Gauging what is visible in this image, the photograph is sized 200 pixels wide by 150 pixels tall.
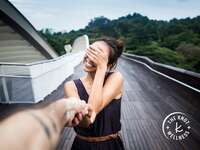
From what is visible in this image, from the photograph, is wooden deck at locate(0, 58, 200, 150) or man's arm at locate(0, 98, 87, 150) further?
wooden deck at locate(0, 58, 200, 150)

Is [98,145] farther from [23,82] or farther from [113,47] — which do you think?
[23,82]

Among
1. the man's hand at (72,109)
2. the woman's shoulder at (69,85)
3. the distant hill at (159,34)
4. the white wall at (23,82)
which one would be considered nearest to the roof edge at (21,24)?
the white wall at (23,82)

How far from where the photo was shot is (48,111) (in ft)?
0.57

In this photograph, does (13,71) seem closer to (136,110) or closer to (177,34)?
(136,110)

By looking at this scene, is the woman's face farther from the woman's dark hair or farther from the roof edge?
the roof edge

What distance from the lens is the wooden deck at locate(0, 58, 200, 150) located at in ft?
6.75

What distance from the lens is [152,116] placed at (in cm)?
272

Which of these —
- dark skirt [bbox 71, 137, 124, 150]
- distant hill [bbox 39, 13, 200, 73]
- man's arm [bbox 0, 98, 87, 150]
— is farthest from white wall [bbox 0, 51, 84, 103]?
man's arm [bbox 0, 98, 87, 150]

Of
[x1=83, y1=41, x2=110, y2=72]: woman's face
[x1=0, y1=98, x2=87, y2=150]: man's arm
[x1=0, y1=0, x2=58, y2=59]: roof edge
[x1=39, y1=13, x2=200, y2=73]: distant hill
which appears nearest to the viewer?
[x1=0, y1=98, x2=87, y2=150]: man's arm

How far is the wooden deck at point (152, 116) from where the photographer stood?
6.75 feet

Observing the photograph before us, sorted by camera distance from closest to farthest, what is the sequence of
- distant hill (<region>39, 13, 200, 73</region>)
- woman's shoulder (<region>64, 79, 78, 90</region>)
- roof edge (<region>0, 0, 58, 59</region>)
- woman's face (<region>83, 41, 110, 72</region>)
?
woman's face (<region>83, 41, 110, 72</region>), woman's shoulder (<region>64, 79, 78, 90</region>), distant hill (<region>39, 13, 200, 73</region>), roof edge (<region>0, 0, 58, 59</region>)

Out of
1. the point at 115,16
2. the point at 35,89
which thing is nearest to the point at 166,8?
the point at 115,16

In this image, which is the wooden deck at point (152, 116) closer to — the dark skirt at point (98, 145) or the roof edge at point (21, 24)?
the dark skirt at point (98, 145)

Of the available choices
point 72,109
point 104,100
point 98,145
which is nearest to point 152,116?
point 98,145
